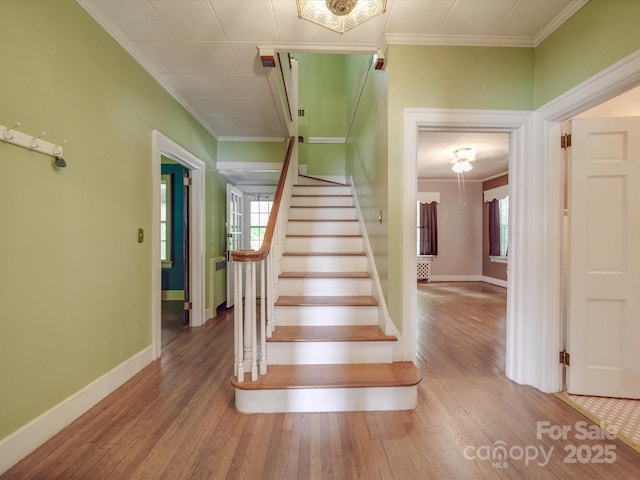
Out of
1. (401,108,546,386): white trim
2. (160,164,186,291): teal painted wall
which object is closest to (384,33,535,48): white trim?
(401,108,546,386): white trim

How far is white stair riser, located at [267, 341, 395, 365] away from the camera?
80.4 inches

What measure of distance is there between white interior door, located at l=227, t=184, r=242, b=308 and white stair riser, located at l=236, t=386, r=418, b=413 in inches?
→ 111

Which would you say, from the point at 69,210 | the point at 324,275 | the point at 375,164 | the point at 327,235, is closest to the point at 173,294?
the point at 327,235

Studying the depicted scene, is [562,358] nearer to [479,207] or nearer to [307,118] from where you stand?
[307,118]

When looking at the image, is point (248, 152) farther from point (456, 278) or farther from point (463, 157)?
point (456, 278)

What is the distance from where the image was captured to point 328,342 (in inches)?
80.6

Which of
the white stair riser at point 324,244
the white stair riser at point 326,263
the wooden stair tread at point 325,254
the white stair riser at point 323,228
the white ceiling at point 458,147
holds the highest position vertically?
the white ceiling at point 458,147

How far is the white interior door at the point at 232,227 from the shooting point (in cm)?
445

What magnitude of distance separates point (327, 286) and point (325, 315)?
356mm

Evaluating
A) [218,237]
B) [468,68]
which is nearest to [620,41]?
[468,68]

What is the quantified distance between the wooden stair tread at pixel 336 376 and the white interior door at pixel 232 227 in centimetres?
267

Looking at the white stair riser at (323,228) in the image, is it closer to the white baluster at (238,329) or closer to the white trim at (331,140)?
the white baluster at (238,329)

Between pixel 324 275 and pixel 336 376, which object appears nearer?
pixel 336 376

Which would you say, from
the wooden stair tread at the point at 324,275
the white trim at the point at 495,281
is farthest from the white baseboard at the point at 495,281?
the wooden stair tread at the point at 324,275
